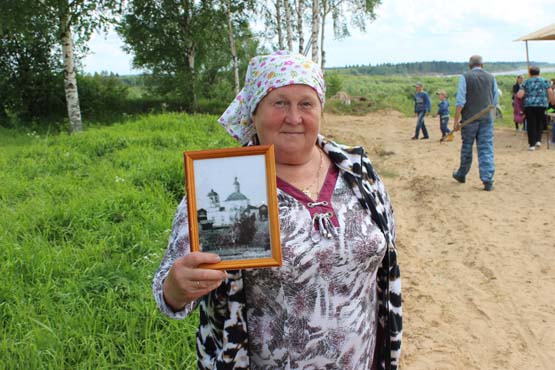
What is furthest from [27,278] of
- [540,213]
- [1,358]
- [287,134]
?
[540,213]

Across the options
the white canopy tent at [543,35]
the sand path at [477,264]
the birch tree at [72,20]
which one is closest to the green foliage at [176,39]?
the birch tree at [72,20]

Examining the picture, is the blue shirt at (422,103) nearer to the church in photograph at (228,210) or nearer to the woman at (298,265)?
the woman at (298,265)

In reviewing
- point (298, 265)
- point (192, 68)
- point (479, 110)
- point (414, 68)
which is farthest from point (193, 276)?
point (414, 68)

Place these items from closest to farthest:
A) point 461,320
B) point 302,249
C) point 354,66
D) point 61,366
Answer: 1. point 302,249
2. point 61,366
3. point 461,320
4. point 354,66

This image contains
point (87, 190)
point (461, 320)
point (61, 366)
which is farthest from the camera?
point (87, 190)

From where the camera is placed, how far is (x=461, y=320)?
3.64 m

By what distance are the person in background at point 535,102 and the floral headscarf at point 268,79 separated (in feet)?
31.2

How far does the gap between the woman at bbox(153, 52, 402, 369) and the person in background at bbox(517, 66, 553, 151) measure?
9.45 metres

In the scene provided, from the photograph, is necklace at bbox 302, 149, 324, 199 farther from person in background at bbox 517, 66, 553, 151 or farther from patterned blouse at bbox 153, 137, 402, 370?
person in background at bbox 517, 66, 553, 151

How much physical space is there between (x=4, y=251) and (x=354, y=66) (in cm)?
12966

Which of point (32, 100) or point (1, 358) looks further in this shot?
point (32, 100)

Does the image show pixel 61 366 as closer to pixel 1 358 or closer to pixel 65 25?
pixel 1 358

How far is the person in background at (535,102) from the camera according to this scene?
30.6ft

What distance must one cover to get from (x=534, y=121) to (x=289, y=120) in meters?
9.99
